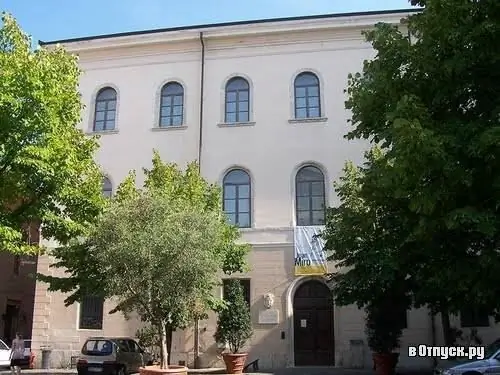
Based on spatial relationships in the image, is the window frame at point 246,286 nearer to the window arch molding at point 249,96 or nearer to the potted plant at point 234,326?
the potted plant at point 234,326

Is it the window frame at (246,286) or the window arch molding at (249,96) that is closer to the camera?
the window frame at (246,286)

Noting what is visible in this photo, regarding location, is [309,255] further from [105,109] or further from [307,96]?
[105,109]

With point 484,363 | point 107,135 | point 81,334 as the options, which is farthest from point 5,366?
point 484,363

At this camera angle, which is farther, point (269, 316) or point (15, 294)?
point (15, 294)

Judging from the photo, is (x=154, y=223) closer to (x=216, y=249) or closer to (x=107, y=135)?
(x=216, y=249)

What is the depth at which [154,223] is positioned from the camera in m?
15.0

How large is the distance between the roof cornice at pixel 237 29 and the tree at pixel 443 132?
1293 cm

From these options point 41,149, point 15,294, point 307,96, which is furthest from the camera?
point 15,294

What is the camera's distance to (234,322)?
19844 millimetres

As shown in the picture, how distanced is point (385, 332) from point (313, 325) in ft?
13.4

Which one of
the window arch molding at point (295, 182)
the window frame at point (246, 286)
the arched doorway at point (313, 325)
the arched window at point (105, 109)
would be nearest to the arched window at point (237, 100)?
the window arch molding at point (295, 182)

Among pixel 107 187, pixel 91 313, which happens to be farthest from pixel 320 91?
pixel 91 313

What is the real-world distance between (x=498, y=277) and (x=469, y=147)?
2.39 meters

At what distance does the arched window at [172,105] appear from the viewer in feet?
81.7
